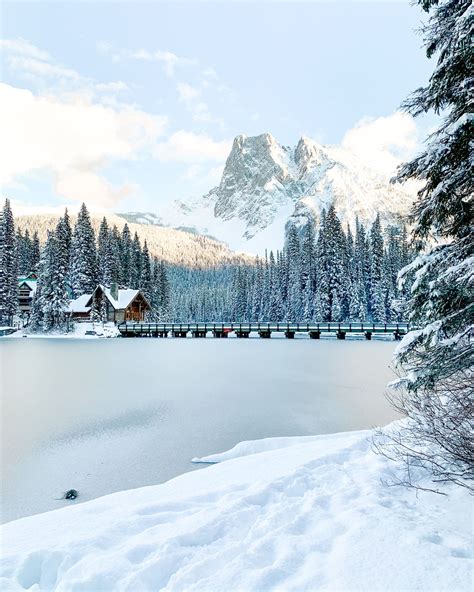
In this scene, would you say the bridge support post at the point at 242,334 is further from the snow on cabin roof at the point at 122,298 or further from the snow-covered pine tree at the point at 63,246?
the snow-covered pine tree at the point at 63,246

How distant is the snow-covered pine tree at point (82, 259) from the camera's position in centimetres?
5419

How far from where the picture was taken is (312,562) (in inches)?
119

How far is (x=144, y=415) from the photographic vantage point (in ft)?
36.5

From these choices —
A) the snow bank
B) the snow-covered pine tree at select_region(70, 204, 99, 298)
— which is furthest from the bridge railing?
the snow bank

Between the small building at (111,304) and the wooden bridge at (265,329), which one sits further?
the small building at (111,304)

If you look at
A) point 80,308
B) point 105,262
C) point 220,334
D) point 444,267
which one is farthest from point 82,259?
point 444,267

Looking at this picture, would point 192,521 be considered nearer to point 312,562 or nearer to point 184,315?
point 312,562

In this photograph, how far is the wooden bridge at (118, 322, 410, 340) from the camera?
142 ft

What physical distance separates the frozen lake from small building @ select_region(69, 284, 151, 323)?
2922cm

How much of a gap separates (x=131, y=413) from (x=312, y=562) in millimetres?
9323

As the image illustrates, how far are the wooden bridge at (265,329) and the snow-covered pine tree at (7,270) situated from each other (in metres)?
14.6

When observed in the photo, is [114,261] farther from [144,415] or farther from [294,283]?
[144,415]

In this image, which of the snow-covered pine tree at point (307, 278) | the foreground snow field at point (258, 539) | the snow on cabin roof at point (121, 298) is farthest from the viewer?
the snow-covered pine tree at point (307, 278)

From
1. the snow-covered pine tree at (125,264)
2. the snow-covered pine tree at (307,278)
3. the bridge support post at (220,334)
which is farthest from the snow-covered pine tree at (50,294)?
the snow-covered pine tree at (307,278)
